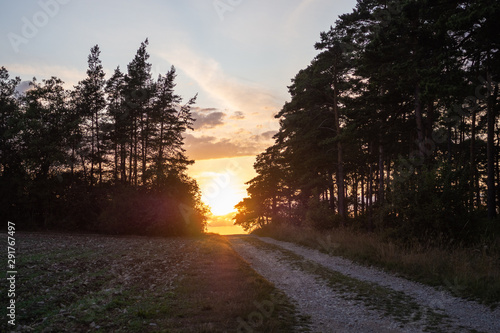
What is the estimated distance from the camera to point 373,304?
948cm

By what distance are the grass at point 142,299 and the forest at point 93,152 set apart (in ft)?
84.1

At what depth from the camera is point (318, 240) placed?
969 inches

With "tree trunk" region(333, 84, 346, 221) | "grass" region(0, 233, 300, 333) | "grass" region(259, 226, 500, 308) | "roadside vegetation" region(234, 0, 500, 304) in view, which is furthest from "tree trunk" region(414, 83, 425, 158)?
"grass" region(0, 233, 300, 333)

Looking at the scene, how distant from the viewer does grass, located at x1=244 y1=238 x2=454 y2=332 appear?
802 centimetres

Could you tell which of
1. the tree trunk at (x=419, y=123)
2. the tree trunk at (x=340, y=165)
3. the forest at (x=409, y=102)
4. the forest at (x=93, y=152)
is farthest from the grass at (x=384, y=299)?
the forest at (x=93, y=152)

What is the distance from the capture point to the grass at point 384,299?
8016 millimetres

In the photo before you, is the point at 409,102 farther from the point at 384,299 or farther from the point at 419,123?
the point at 384,299

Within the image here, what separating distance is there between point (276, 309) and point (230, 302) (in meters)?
1.30

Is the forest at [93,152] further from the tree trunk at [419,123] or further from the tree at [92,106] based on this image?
the tree trunk at [419,123]

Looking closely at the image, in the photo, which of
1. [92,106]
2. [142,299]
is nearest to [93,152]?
[92,106]

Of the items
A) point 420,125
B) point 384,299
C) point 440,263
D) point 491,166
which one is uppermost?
point 420,125

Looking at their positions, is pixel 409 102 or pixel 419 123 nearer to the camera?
pixel 419 123

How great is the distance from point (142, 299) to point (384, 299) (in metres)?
7.37

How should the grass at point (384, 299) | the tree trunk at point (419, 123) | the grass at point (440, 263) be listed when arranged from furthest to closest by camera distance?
1. the tree trunk at point (419, 123)
2. the grass at point (440, 263)
3. the grass at point (384, 299)
